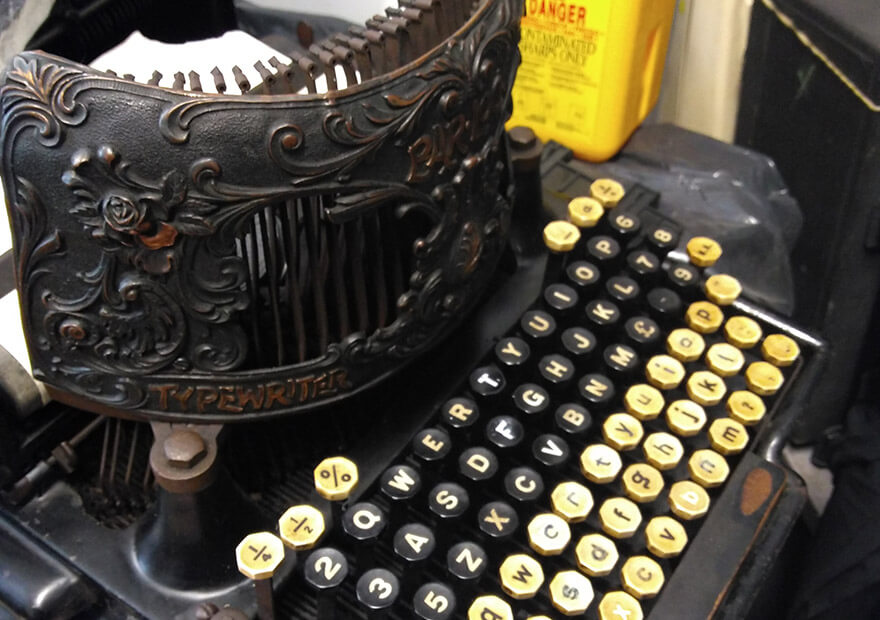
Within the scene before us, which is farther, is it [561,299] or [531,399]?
[561,299]

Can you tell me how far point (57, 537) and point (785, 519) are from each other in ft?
2.70

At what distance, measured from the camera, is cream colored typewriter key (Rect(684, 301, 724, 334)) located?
117 cm

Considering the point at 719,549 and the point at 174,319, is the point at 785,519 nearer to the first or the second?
the point at 719,549

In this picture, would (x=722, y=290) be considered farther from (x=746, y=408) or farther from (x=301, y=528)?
(x=301, y=528)

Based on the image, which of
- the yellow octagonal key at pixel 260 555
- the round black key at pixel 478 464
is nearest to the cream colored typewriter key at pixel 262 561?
the yellow octagonal key at pixel 260 555

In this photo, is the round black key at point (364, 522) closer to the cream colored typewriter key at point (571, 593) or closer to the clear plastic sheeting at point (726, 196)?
the cream colored typewriter key at point (571, 593)

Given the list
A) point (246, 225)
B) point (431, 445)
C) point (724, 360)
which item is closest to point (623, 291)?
point (724, 360)

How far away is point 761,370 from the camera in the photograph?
1130mm

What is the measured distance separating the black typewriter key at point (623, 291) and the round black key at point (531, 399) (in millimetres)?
203

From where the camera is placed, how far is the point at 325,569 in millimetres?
833

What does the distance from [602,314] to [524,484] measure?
281 millimetres

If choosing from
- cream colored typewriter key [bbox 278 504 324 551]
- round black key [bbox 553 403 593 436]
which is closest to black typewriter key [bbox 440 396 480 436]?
round black key [bbox 553 403 593 436]

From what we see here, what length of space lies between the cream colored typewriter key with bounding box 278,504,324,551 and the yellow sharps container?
2.93 feet

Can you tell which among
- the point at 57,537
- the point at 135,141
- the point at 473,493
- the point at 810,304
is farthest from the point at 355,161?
the point at 810,304
